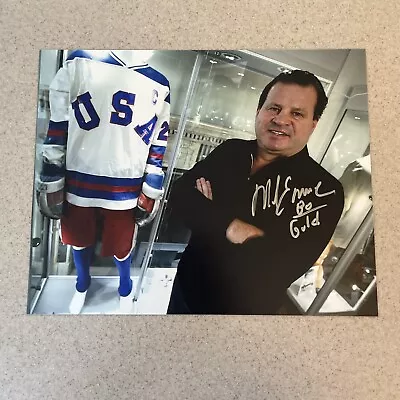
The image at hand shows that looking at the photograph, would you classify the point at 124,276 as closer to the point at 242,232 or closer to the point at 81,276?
the point at 81,276

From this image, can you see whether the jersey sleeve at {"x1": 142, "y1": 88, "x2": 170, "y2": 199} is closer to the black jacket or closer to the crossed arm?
the black jacket

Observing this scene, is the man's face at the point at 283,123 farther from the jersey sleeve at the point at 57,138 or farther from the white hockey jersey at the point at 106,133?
the jersey sleeve at the point at 57,138

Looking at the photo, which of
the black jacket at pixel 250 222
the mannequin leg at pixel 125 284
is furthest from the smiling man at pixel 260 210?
the mannequin leg at pixel 125 284

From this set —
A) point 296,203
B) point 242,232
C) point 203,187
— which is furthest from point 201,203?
point 296,203

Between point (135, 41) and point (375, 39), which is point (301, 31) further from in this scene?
point (135, 41)

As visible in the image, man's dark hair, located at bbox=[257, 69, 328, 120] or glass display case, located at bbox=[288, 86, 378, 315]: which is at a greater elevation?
man's dark hair, located at bbox=[257, 69, 328, 120]

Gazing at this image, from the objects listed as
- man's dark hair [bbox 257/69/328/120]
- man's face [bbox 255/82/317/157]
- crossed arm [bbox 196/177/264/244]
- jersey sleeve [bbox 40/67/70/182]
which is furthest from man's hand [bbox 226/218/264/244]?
jersey sleeve [bbox 40/67/70/182]
